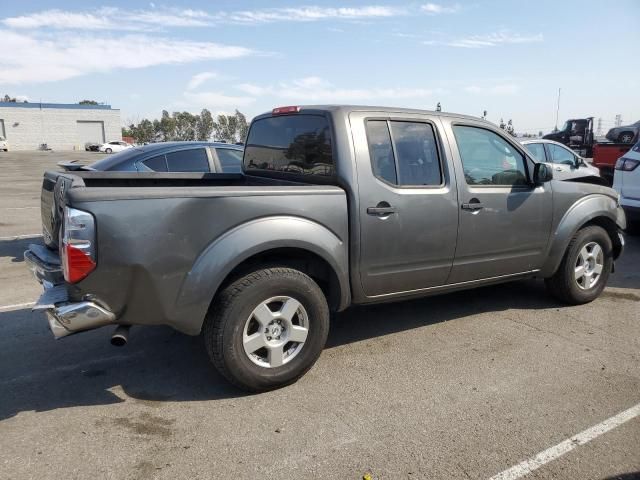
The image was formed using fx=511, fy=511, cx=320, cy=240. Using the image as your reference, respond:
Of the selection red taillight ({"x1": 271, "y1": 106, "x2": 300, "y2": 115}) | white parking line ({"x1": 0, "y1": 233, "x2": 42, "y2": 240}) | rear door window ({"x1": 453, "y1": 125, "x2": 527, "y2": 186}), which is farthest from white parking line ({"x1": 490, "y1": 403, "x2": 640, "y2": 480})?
white parking line ({"x1": 0, "y1": 233, "x2": 42, "y2": 240})

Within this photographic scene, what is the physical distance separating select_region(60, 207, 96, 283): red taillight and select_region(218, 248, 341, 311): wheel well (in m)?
0.85

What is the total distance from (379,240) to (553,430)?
5.51 feet

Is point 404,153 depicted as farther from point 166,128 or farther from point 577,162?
point 166,128

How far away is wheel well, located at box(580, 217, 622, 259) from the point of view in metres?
5.34

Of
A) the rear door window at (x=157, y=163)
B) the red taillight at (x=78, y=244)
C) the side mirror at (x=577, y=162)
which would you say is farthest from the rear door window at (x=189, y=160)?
the side mirror at (x=577, y=162)

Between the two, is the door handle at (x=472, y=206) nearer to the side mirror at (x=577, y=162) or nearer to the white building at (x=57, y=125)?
the side mirror at (x=577, y=162)

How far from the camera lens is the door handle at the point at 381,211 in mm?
3795

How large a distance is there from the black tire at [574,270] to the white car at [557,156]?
15.7 feet

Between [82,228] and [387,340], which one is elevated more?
[82,228]

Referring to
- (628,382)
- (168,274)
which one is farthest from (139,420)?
(628,382)

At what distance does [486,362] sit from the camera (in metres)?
4.00

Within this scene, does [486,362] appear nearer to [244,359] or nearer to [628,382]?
[628,382]

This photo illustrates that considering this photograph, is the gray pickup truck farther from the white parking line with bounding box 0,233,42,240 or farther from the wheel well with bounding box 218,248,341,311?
the white parking line with bounding box 0,233,42,240

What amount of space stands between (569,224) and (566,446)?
268cm
